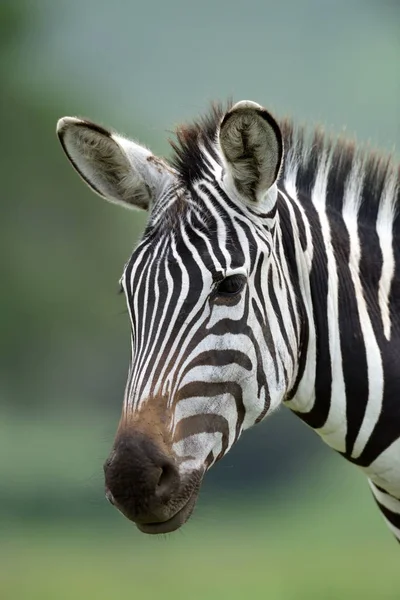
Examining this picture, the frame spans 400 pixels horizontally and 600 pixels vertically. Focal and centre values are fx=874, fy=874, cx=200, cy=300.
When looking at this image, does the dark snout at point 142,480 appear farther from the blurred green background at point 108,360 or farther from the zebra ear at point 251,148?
the blurred green background at point 108,360

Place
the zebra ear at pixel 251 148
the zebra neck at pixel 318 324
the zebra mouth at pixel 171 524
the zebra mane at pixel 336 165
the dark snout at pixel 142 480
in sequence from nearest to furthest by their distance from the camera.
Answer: the dark snout at pixel 142 480, the zebra mouth at pixel 171 524, the zebra ear at pixel 251 148, the zebra neck at pixel 318 324, the zebra mane at pixel 336 165

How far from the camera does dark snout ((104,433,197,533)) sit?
244 centimetres

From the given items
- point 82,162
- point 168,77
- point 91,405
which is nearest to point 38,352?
point 91,405

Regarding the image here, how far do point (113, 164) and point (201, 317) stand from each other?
33.2 inches

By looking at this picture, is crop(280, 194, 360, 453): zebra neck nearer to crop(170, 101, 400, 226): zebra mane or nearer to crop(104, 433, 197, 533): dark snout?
crop(170, 101, 400, 226): zebra mane

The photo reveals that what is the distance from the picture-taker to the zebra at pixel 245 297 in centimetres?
259

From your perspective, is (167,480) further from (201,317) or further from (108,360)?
(108,360)

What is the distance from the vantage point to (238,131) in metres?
2.78

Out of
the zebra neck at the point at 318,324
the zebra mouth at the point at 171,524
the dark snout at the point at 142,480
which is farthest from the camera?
the zebra neck at the point at 318,324

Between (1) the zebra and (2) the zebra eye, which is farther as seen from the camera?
(2) the zebra eye

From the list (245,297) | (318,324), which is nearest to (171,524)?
(245,297)

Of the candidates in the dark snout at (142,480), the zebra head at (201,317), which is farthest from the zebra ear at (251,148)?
the dark snout at (142,480)

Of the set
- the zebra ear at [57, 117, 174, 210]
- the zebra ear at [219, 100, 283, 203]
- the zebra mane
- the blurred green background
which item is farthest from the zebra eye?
the blurred green background

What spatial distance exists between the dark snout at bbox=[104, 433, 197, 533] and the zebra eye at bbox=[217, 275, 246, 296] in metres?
0.54
